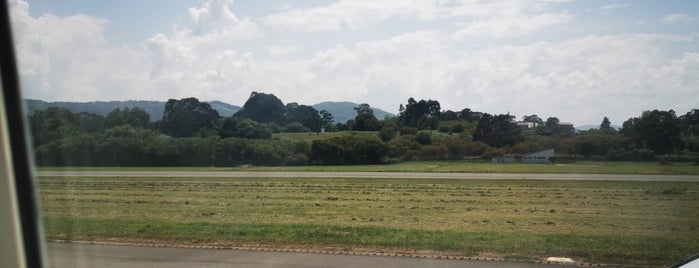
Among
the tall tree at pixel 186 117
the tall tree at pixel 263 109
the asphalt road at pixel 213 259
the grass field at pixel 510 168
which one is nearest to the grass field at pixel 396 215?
the asphalt road at pixel 213 259

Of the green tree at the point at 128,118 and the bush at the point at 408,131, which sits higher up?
the green tree at the point at 128,118

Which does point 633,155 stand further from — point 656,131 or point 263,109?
point 263,109

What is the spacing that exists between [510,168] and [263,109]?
18.1 feet

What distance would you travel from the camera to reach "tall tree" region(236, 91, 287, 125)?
39.2ft

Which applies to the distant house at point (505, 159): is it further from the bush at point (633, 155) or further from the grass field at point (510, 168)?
the bush at point (633, 155)

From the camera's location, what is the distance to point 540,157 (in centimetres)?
1309

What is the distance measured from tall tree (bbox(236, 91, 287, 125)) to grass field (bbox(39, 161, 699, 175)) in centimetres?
132

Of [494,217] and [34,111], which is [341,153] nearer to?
[494,217]

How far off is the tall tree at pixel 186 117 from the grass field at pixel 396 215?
5.43 ft

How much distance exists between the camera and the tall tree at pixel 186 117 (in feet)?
37.3

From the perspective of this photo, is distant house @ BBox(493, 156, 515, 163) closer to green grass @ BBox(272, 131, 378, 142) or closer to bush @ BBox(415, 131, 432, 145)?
bush @ BBox(415, 131, 432, 145)

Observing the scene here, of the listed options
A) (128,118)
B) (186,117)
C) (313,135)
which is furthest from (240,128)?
(313,135)

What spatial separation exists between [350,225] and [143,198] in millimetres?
4936

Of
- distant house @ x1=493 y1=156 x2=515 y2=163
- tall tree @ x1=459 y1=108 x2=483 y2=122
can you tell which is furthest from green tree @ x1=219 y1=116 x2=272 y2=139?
distant house @ x1=493 y1=156 x2=515 y2=163
